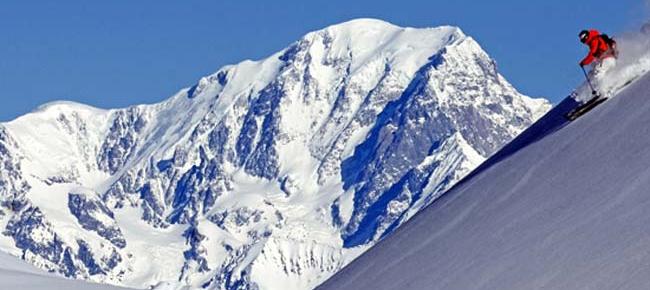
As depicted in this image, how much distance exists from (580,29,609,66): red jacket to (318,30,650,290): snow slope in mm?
532

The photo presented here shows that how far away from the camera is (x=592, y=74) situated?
1169 inches

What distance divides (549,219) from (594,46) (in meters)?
6.13

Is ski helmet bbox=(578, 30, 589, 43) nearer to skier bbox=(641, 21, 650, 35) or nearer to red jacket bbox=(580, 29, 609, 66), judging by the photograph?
red jacket bbox=(580, 29, 609, 66)

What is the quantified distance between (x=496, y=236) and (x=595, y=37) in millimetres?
5362

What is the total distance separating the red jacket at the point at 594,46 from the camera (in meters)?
29.8

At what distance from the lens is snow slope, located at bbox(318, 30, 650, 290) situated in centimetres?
2128

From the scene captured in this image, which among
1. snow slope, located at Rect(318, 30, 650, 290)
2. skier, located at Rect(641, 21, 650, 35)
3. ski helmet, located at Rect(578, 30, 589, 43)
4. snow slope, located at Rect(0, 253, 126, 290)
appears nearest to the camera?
snow slope, located at Rect(318, 30, 650, 290)

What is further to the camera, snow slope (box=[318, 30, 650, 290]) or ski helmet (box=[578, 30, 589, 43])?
ski helmet (box=[578, 30, 589, 43])


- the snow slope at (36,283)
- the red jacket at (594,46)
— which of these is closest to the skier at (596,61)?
the red jacket at (594,46)

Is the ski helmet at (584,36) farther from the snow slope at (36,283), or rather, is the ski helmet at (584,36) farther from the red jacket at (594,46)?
the snow slope at (36,283)

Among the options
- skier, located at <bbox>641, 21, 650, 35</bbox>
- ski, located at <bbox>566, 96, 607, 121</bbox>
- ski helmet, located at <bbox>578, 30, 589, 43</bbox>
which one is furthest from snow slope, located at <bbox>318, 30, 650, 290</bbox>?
ski helmet, located at <bbox>578, 30, 589, 43</bbox>

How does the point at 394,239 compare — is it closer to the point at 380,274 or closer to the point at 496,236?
the point at 380,274

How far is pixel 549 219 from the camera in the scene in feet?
79.5

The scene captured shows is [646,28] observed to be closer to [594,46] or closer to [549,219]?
[594,46]
